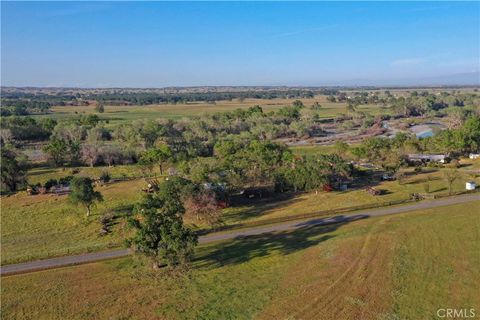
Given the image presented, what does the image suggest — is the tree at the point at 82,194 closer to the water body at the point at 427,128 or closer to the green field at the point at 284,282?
the green field at the point at 284,282

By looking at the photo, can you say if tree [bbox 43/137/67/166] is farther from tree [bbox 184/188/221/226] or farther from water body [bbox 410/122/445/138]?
water body [bbox 410/122/445/138]

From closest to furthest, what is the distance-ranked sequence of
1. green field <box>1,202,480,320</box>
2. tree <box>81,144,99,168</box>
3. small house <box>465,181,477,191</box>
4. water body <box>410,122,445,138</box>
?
green field <box>1,202,480,320</box>
small house <box>465,181,477,191</box>
tree <box>81,144,99,168</box>
water body <box>410,122,445,138</box>

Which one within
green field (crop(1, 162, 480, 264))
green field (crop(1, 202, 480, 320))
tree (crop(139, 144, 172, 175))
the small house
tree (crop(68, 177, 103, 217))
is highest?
tree (crop(139, 144, 172, 175))

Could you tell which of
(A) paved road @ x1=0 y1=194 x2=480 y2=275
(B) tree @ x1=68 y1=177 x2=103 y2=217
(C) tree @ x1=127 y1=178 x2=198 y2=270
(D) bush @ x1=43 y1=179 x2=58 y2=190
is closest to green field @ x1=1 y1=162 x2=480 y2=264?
(A) paved road @ x1=0 y1=194 x2=480 y2=275

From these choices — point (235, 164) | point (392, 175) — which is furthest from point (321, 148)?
point (235, 164)

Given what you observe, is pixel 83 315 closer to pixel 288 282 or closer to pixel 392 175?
pixel 288 282

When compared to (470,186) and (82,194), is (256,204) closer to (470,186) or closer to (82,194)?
(82,194)

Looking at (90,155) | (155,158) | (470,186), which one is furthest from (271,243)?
(90,155)

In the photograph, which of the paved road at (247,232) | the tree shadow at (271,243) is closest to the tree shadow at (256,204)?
the paved road at (247,232)
